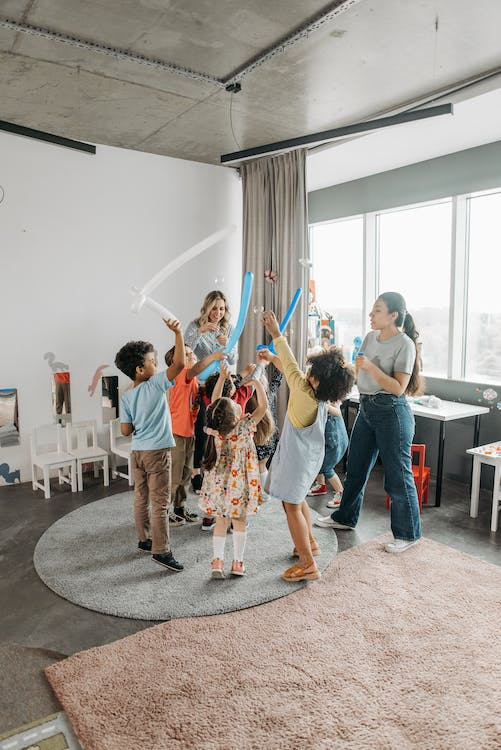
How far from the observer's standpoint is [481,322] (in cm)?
436

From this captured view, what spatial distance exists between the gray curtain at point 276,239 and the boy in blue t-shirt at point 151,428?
2066mm

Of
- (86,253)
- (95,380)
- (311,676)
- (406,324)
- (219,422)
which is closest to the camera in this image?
(311,676)

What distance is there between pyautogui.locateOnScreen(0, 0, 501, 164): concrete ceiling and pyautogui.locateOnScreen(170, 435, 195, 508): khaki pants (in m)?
2.14

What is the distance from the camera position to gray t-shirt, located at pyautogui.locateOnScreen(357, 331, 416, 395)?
293 cm

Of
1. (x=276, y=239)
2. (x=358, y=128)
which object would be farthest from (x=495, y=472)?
(x=276, y=239)

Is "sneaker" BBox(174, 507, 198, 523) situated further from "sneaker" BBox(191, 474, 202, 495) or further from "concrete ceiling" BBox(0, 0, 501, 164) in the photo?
"concrete ceiling" BBox(0, 0, 501, 164)

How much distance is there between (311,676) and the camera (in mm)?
1982

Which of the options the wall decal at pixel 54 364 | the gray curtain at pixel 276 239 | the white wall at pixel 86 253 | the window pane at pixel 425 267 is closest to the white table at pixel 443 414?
the window pane at pixel 425 267

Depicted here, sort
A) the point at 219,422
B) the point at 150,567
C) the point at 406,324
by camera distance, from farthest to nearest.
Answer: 1. the point at 406,324
2. the point at 150,567
3. the point at 219,422

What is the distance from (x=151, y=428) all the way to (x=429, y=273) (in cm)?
303

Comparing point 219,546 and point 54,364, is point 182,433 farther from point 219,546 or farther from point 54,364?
point 54,364

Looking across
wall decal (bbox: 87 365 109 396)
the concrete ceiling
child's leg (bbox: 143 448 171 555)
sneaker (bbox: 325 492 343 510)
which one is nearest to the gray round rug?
child's leg (bbox: 143 448 171 555)

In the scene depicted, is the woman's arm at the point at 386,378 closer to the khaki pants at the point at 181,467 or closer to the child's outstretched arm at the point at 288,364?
the child's outstretched arm at the point at 288,364

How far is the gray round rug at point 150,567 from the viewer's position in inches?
97.7
